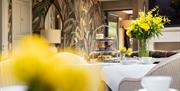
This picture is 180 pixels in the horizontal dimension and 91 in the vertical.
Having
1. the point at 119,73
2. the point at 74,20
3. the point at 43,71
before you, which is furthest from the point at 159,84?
the point at 74,20

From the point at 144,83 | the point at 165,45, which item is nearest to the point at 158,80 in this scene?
the point at 144,83

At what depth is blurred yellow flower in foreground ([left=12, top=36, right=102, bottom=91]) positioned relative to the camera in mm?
412

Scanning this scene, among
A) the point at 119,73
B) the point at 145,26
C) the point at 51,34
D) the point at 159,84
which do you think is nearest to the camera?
the point at 159,84

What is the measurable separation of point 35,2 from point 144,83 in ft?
24.1

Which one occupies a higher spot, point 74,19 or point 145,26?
point 74,19

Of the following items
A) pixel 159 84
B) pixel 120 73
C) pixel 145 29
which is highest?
pixel 145 29

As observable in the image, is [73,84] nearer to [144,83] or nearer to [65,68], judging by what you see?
[65,68]

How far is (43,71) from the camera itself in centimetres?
42

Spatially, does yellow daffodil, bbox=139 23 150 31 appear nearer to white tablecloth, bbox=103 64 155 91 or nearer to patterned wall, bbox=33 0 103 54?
white tablecloth, bbox=103 64 155 91

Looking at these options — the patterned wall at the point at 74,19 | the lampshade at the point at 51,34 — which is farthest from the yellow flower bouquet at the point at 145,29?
the patterned wall at the point at 74,19

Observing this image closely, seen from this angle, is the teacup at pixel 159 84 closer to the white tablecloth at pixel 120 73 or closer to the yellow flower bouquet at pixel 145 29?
the white tablecloth at pixel 120 73

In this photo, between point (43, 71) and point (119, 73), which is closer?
point (43, 71)

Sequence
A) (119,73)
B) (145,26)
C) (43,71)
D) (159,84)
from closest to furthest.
Answer: 1. (43,71)
2. (159,84)
3. (119,73)
4. (145,26)

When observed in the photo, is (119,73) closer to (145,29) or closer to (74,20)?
(145,29)
